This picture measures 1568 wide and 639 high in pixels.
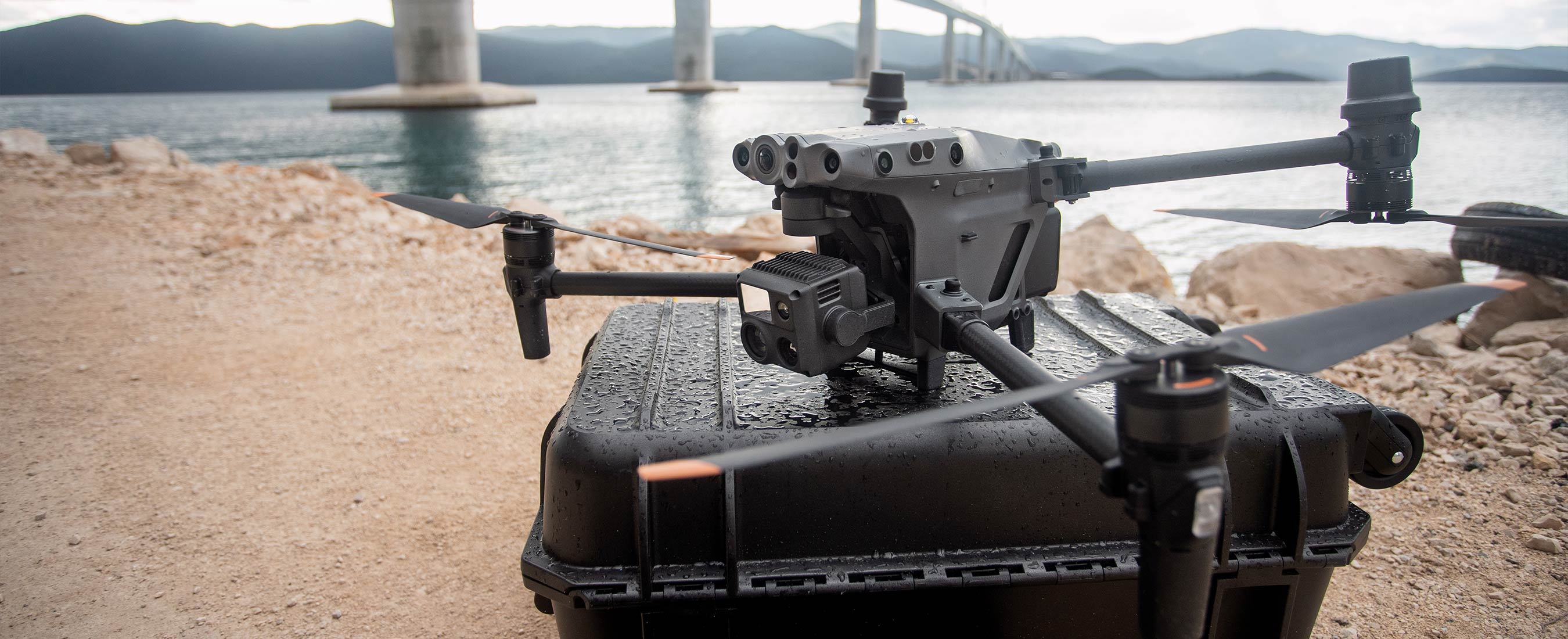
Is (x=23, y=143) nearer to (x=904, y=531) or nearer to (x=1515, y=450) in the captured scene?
(x=904, y=531)

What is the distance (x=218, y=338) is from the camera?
583cm

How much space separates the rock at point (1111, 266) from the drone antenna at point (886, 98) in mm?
4331

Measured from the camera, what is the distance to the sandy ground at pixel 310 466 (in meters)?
3.12

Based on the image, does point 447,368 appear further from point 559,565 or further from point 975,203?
point 975,203

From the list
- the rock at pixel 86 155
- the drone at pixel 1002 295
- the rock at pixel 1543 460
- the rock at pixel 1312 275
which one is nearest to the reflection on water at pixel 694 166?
the rock at pixel 86 155

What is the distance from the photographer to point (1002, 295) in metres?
2.70

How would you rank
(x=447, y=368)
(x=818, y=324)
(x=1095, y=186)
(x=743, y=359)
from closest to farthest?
(x=818, y=324) < (x=1095, y=186) < (x=743, y=359) < (x=447, y=368)

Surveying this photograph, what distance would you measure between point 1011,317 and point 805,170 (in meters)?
0.87

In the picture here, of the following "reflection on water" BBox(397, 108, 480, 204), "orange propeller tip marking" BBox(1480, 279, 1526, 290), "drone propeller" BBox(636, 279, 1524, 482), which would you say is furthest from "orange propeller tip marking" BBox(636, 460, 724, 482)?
"reflection on water" BBox(397, 108, 480, 204)

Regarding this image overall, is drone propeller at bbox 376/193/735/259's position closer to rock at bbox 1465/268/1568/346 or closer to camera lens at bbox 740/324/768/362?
camera lens at bbox 740/324/768/362

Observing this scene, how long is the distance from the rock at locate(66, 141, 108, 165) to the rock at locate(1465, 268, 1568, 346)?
46.9ft

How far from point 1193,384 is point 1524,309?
5591 mm

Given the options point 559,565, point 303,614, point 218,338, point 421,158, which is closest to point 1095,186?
point 559,565

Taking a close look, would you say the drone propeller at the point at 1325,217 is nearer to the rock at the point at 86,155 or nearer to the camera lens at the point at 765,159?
the camera lens at the point at 765,159
